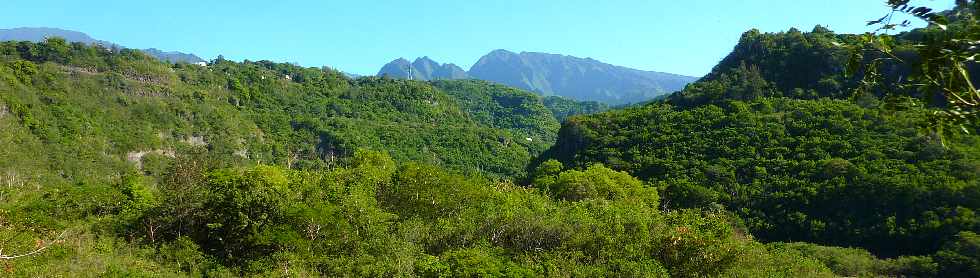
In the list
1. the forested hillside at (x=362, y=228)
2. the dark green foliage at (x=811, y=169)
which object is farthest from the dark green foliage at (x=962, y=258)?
the dark green foliage at (x=811, y=169)

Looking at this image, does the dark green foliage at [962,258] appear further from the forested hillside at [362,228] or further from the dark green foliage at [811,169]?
the dark green foliage at [811,169]

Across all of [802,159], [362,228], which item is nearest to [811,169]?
[802,159]

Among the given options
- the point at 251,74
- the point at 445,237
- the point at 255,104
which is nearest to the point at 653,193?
→ the point at 445,237

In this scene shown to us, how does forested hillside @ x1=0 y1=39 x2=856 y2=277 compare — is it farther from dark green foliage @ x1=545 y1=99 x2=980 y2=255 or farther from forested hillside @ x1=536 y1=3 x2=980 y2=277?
dark green foliage @ x1=545 y1=99 x2=980 y2=255

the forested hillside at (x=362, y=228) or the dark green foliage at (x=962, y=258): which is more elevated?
the forested hillside at (x=362, y=228)

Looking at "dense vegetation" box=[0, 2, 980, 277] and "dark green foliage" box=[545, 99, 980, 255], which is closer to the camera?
"dense vegetation" box=[0, 2, 980, 277]

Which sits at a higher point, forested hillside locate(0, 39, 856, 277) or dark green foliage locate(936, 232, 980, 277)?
forested hillside locate(0, 39, 856, 277)

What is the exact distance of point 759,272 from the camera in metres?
24.0

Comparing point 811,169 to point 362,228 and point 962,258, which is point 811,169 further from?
point 362,228

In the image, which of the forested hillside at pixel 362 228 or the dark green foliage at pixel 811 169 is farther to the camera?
the dark green foliage at pixel 811 169

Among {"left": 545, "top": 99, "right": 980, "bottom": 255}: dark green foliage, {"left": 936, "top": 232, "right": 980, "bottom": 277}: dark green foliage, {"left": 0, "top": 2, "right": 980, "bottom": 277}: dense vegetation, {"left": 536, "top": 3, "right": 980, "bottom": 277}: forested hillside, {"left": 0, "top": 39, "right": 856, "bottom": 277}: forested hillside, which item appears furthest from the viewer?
{"left": 545, "top": 99, "right": 980, "bottom": 255}: dark green foliage

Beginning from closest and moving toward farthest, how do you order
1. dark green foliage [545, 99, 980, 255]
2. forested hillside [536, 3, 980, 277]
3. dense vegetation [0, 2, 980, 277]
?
dense vegetation [0, 2, 980, 277]
forested hillside [536, 3, 980, 277]
dark green foliage [545, 99, 980, 255]

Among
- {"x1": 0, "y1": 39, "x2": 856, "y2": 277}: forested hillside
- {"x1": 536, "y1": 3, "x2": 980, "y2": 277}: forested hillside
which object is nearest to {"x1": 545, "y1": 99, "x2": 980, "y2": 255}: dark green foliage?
{"x1": 536, "y1": 3, "x2": 980, "y2": 277}: forested hillside

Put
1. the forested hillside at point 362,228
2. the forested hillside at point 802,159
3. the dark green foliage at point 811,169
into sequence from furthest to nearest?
the dark green foliage at point 811,169 < the forested hillside at point 802,159 < the forested hillside at point 362,228
